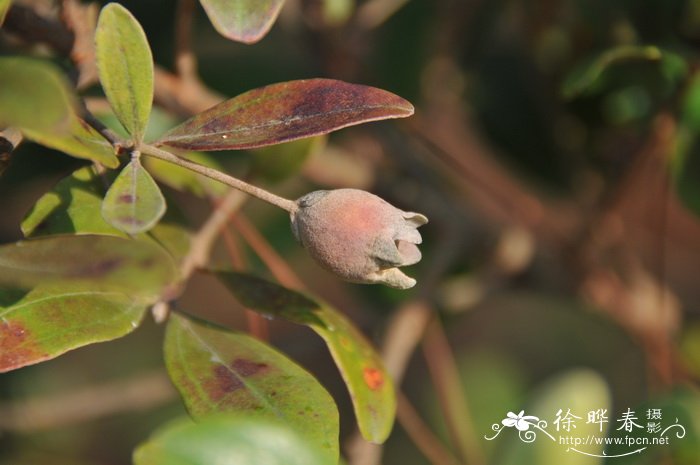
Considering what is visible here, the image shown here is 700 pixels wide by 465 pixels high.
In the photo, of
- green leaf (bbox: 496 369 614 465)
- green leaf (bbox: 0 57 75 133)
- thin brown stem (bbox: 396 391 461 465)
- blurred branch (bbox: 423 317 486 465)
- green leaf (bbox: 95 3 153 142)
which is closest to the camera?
green leaf (bbox: 0 57 75 133)

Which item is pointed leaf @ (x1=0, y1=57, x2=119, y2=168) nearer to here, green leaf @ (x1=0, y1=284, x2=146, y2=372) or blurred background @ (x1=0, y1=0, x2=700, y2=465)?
green leaf @ (x1=0, y1=284, x2=146, y2=372)

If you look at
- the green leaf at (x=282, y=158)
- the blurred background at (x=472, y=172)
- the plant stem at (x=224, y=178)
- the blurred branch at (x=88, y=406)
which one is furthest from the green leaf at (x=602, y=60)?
the blurred branch at (x=88, y=406)

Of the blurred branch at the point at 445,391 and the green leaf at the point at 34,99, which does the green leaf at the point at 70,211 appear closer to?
the green leaf at the point at 34,99

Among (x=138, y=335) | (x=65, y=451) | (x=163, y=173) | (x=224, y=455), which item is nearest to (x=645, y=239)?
(x=138, y=335)

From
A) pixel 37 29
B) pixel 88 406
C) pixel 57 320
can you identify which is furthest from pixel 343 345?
pixel 88 406

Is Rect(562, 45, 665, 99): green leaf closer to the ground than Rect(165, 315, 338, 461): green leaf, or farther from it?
farther from it

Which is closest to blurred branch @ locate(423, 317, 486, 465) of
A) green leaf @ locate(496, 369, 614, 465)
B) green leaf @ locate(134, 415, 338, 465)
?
green leaf @ locate(496, 369, 614, 465)
